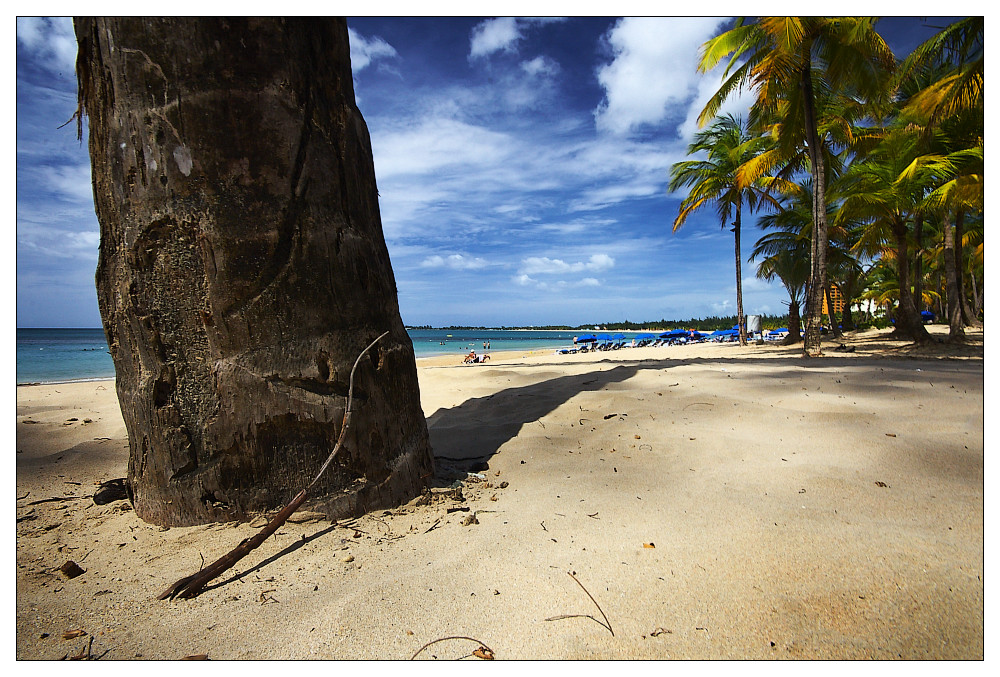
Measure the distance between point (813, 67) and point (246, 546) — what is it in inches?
586

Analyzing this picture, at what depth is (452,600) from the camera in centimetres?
150

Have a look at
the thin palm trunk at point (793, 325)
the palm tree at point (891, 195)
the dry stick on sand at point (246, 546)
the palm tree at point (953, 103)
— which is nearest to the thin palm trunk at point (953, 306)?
the palm tree at point (953, 103)

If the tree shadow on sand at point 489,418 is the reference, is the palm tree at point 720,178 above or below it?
above

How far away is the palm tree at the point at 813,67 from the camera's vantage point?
9.45 m

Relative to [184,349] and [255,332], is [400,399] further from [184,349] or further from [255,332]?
[184,349]

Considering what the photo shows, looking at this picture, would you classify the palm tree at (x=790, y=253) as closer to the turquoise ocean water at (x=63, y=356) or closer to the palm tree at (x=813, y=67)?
the palm tree at (x=813, y=67)

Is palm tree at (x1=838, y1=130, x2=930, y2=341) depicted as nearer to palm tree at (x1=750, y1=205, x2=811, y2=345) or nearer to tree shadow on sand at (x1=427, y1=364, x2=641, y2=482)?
palm tree at (x1=750, y1=205, x2=811, y2=345)

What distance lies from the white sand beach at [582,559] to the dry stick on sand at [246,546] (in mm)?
43

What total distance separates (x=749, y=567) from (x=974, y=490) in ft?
5.10

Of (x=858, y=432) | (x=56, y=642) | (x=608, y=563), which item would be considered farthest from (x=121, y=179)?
(x=858, y=432)

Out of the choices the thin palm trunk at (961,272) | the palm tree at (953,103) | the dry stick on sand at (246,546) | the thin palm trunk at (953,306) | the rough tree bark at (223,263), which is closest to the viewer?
the dry stick on sand at (246,546)

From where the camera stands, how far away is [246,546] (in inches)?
66.8

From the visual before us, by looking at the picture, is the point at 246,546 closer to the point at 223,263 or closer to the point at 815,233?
the point at 223,263

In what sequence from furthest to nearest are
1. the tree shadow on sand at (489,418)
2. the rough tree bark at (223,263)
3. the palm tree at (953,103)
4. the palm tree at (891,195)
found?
the palm tree at (891,195)
the palm tree at (953,103)
the tree shadow on sand at (489,418)
the rough tree bark at (223,263)
